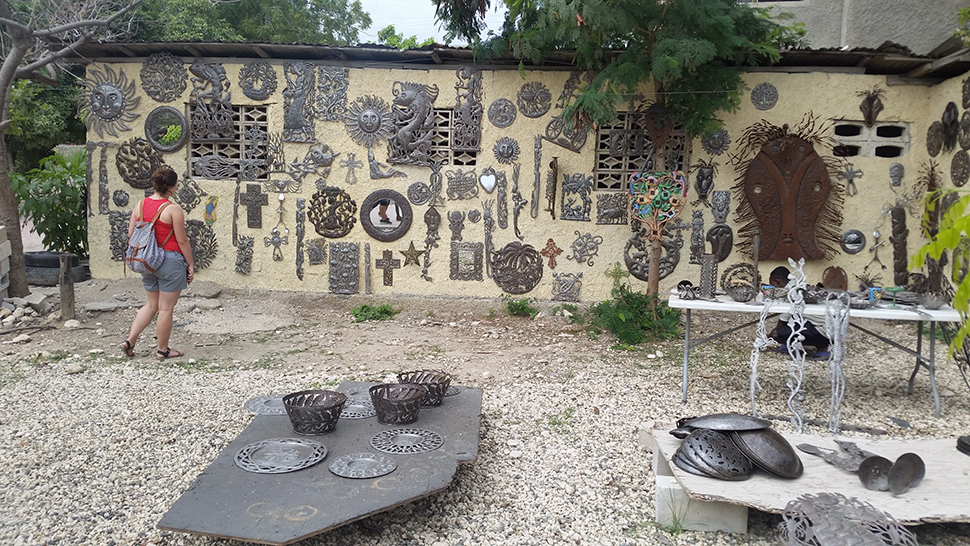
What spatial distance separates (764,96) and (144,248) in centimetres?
716

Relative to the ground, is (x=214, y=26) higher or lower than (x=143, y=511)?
higher

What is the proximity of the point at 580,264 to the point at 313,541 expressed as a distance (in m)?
5.65

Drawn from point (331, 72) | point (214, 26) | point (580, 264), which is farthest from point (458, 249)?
point (214, 26)

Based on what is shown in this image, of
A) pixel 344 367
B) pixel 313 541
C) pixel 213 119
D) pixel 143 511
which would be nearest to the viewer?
pixel 313 541

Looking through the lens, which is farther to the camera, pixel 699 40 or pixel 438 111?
pixel 438 111

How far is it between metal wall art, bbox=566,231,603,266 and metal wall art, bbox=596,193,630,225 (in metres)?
0.23

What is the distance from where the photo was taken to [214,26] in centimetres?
1584

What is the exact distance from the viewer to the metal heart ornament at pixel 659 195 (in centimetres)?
669

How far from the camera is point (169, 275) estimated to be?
5.29 meters

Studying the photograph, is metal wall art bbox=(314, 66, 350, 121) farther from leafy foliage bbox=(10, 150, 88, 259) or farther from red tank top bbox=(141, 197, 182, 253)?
leafy foliage bbox=(10, 150, 88, 259)

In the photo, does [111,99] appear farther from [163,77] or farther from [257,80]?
[257,80]

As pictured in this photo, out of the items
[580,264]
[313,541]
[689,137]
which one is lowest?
[313,541]

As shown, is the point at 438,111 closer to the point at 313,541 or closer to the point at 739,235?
the point at 739,235

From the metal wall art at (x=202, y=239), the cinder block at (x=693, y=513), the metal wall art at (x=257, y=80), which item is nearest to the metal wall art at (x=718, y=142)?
the cinder block at (x=693, y=513)
